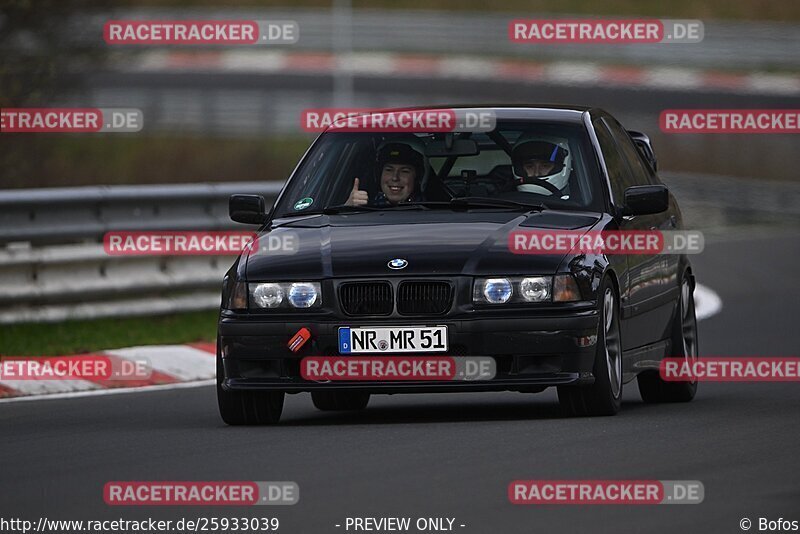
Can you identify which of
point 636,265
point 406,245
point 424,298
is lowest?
point 424,298

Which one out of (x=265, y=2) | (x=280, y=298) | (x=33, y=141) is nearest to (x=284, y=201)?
(x=280, y=298)

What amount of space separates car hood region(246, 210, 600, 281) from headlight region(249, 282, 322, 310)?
39 millimetres

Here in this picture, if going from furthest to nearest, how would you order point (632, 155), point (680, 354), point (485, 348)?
point (632, 155) → point (680, 354) → point (485, 348)

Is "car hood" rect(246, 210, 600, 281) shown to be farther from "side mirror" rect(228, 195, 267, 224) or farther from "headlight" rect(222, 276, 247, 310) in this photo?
"side mirror" rect(228, 195, 267, 224)

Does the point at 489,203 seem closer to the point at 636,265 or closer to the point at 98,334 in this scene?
the point at 636,265

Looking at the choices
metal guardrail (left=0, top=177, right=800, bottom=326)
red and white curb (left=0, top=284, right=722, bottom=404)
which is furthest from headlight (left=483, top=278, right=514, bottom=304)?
metal guardrail (left=0, top=177, right=800, bottom=326)

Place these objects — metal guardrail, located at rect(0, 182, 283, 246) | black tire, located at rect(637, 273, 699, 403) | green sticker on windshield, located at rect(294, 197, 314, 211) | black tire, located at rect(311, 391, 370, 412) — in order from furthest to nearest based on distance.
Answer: metal guardrail, located at rect(0, 182, 283, 246) → black tire, located at rect(637, 273, 699, 403) → black tire, located at rect(311, 391, 370, 412) → green sticker on windshield, located at rect(294, 197, 314, 211)

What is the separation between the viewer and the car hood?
998 cm

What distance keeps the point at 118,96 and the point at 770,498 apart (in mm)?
47481

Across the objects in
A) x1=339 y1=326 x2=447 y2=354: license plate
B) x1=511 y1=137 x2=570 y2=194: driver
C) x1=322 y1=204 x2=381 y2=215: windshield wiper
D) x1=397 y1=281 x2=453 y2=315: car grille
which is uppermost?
x1=511 y1=137 x2=570 y2=194: driver

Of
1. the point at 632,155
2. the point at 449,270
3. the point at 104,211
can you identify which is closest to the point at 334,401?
the point at 449,270

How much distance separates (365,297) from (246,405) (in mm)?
894

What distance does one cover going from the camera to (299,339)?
395 inches

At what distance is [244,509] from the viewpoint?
7.44 metres
